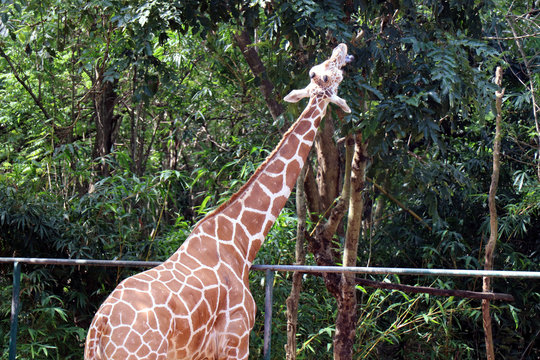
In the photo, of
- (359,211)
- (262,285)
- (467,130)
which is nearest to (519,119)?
(467,130)

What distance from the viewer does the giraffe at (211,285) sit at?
8.75 ft

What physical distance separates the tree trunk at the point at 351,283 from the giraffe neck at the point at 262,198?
102cm

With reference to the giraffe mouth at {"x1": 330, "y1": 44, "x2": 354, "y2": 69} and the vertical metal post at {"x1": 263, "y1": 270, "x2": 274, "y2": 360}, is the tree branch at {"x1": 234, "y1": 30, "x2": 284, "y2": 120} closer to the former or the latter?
the giraffe mouth at {"x1": 330, "y1": 44, "x2": 354, "y2": 69}

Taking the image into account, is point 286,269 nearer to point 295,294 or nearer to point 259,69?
point 295,294

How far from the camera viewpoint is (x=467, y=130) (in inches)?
250

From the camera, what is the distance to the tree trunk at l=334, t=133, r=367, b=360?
458cm

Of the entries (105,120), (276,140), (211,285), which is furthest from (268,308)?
(105,120)

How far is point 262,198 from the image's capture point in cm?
343

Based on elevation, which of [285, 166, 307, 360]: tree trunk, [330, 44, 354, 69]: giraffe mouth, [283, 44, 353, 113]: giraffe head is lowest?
[285, 166, 307, 360]: tree trunk

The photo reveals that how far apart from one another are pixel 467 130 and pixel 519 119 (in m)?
0.55

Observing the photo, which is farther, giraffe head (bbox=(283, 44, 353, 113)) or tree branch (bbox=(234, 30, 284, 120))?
tree branch (bbox=(234, 30, 284, 120))

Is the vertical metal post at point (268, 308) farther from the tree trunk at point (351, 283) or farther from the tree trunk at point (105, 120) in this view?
the tree trunk at point (105, 120)

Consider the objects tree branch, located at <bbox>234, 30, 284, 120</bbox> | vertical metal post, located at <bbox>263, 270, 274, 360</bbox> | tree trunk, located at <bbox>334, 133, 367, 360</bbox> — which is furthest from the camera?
tree branch, located at <bbox>234, 30, 284, 120</bbox>

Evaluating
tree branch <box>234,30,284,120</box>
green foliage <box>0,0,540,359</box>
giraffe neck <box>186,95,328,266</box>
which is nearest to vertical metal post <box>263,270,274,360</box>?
giraffe neck <box>186,95,328,266</box>
